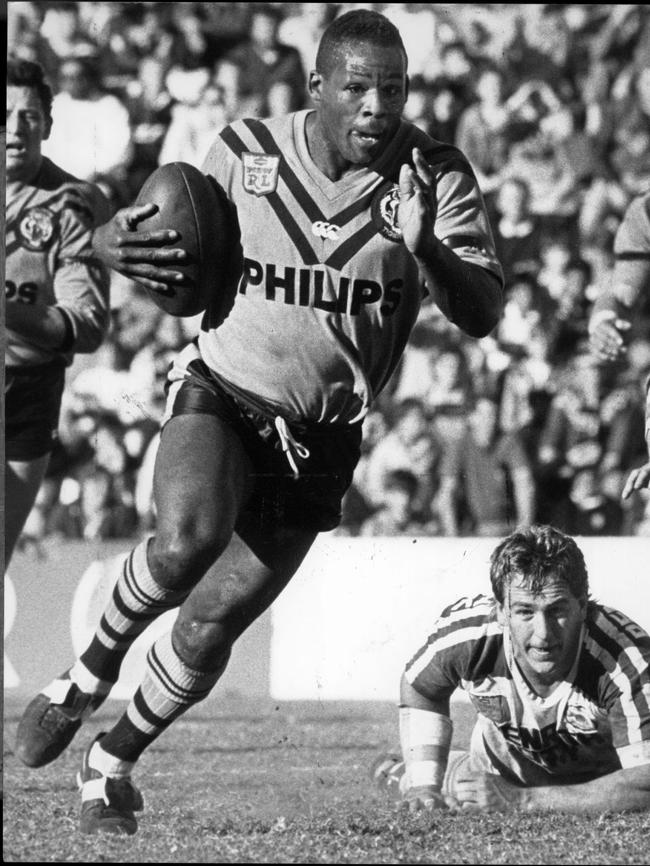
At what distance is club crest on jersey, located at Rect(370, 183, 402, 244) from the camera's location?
376cm

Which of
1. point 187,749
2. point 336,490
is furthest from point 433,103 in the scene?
point 187,749

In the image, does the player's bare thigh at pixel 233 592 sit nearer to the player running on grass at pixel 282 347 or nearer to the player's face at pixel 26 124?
the player running on grass at pixel 282 347

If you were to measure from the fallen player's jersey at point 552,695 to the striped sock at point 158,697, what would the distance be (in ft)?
2.55

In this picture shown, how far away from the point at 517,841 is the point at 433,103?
264 cm

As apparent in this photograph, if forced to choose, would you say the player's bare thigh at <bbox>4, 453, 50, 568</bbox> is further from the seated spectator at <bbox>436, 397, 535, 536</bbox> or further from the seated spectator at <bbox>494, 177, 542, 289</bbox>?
the seated spectator at <bbox>494, 177, 542, 289</bbox>

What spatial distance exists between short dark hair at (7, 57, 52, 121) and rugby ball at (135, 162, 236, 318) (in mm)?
946

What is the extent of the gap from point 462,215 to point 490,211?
136 centimetres

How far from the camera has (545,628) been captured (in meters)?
3.86

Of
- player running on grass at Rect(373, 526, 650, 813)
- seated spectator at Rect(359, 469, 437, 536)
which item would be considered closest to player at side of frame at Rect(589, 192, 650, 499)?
player running on grass at Rect(373, 526, 650, 813)

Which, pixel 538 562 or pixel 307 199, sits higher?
pixel 307 199

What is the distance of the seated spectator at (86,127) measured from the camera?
4.25 meters

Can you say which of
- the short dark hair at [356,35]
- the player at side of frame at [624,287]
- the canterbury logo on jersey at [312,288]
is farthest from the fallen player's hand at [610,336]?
the short dark hair at [356,35]

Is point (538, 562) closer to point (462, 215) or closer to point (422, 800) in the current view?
point (422, 800)

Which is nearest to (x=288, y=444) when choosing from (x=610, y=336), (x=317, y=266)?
(x=317, y=266)
